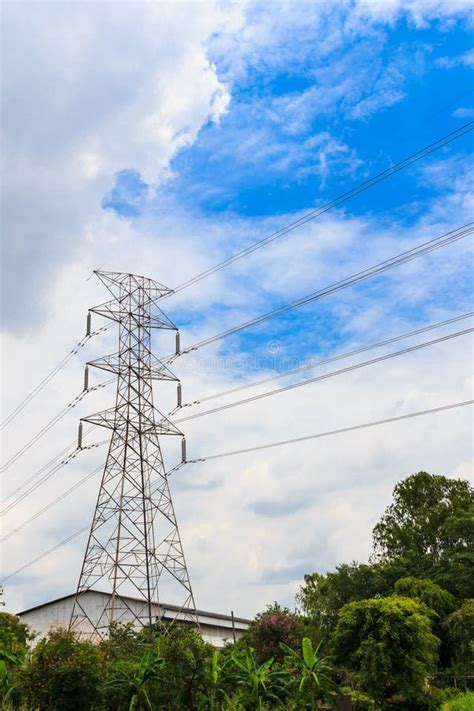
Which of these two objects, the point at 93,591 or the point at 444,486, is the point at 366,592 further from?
the point at 93,591

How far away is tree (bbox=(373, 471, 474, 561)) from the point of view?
54188 millimetres

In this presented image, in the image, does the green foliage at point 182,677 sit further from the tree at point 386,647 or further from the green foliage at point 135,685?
the tree at point 386,647

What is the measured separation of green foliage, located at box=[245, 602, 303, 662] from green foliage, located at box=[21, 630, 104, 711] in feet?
48.2

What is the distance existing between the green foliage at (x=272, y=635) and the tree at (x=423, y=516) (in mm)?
14357

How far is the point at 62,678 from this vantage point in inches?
1057

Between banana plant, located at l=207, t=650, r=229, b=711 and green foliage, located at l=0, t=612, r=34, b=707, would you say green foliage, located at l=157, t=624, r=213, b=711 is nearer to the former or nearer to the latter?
banana plant, located at l=207, t=650, r=229, b=711

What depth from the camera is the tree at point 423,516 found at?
54188mm

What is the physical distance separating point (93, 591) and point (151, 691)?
26177 millimetres

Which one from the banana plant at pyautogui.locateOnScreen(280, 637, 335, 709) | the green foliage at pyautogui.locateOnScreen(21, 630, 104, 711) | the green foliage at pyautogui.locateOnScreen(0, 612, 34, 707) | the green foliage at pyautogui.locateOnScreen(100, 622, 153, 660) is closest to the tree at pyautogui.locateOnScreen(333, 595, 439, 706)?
the banana plant at pyautogui.locateOnScreen(280, 637, 335, 709)

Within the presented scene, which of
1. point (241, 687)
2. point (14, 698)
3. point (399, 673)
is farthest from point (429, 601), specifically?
point (14, 698)

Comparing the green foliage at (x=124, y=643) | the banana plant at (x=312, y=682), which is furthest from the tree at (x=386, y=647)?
the green foliage at (x=124, y=643)

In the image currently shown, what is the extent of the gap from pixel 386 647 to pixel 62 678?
50.5ft

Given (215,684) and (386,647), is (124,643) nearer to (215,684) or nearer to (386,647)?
(215,684)

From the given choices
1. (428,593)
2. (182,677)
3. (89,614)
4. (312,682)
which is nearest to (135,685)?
(182,677)
